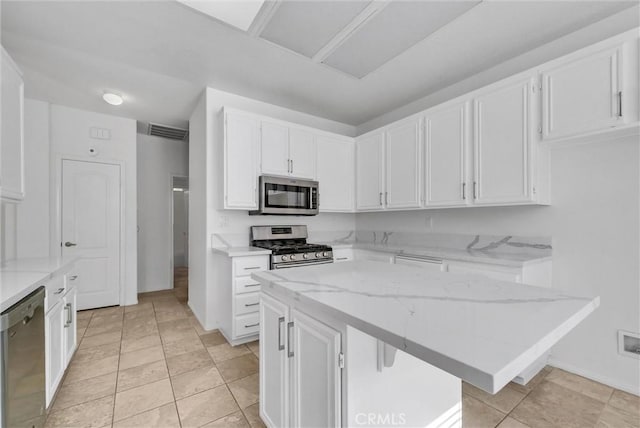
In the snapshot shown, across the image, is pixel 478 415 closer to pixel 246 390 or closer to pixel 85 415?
pixel 246 390

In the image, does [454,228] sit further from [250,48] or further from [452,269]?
[250,48]

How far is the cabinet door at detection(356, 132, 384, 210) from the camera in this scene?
3618 mm

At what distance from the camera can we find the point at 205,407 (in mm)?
1821

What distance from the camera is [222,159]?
9.97 feet

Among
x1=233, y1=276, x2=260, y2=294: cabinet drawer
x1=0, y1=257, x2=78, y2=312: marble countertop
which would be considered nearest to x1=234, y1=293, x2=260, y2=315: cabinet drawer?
x1=233, y1=276, x2=260, y2=294: cabinet drawer

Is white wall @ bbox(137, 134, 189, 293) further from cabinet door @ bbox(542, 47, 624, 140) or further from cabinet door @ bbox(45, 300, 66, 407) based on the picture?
cabinet door @ bbox(542, 47, 624, 140)

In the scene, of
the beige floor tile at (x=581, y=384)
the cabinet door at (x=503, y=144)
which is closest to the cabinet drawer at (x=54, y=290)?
the cabinet door at (x=503, y=144)

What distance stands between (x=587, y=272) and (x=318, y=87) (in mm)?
3053

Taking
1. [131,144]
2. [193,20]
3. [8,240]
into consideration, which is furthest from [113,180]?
[193,20]

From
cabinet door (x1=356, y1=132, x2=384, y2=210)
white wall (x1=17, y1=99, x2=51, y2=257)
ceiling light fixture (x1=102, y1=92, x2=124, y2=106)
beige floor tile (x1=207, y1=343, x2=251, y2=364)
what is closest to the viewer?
beige floor tile (x1=207, y1=343, x2=251, y2=364)

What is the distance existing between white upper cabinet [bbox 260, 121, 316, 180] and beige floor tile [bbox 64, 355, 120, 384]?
7.35ft

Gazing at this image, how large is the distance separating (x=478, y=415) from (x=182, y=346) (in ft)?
8.23

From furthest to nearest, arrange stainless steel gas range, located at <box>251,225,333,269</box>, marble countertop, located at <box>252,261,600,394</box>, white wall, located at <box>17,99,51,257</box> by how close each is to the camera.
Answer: white wall, located at <box>17,99,51,257</box>
stainless steel gas range, located at <box>251,225,333,269</box>
marble countertop, located at <box>252,261,600,394</box>

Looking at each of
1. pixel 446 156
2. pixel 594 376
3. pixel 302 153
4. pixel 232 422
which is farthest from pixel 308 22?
pixel 594 376
